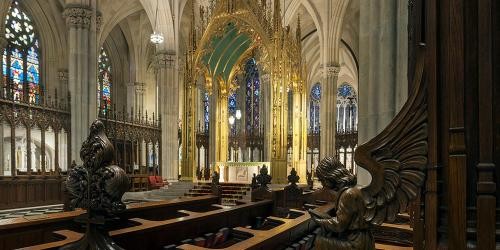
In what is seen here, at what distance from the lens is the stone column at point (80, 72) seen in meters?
14.2

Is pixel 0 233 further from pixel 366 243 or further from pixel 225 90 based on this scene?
pixel 225 90

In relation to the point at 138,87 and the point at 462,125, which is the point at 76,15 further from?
the point at 462,125

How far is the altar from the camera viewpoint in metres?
15.1

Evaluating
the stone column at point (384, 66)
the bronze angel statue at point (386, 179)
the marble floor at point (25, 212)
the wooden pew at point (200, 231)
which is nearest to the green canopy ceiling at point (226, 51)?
the marble floor at point (25, 212)

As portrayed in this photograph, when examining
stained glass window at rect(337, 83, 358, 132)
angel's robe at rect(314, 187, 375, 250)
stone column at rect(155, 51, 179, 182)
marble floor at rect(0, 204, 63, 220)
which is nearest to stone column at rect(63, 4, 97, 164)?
marble floor at rect(0, 204, 63, 220)

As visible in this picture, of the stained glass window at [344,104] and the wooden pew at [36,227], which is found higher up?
the stained glass window at [344,104]

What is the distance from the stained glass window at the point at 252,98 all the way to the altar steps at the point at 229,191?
14960 mm

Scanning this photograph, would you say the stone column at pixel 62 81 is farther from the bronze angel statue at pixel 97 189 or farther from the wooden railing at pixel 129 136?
the bronze angel statue at pixel 97 189

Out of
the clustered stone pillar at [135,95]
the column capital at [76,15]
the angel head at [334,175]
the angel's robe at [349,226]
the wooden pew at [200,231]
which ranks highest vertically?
the column capital at [76,15]

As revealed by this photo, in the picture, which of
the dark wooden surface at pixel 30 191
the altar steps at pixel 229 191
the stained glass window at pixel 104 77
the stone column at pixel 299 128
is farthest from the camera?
the stained glass window at pixel 104 77

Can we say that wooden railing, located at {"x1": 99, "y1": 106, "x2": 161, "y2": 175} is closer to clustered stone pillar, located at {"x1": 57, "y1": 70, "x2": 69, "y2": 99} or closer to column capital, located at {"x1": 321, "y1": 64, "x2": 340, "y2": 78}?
clustered stone pillar, located at {"x1": 57, "y1": 70, "x2": 69, "y2": 99}

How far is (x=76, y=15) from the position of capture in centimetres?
1436

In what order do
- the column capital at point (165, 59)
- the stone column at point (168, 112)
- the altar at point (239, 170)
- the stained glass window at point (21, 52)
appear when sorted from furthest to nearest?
1. the stained glass window at point (21, 52)
2. the column capital at point (165, 59)
3. the stone column at point (168, 112)
4. the altar at point (239, 170)

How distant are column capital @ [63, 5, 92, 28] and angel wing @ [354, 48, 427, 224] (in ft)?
50.3
